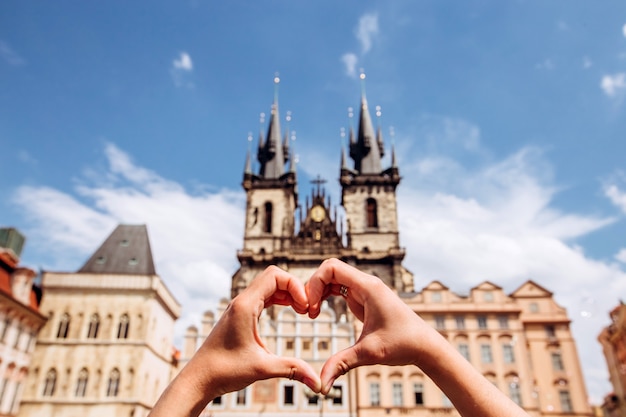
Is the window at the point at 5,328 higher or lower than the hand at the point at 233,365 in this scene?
higher

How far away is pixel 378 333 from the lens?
13.3 ft

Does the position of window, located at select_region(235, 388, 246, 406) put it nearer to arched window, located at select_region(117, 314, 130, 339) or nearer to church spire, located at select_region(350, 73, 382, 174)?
arched window, located at select_region(117, 314, 130, 339)

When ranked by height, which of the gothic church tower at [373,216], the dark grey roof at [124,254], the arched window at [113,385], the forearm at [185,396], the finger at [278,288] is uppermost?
the gothic church tower at [373,216]

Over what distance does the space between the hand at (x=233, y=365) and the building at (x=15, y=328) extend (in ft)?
79.9

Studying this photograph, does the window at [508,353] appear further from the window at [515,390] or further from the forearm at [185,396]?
the forearm at [185,396]

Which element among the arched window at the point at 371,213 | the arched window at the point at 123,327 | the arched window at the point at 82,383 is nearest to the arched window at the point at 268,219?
the arched window at the point at 371,213

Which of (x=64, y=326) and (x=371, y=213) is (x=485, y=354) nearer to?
(x=371, y=213)

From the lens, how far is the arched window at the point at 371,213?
1921 inches

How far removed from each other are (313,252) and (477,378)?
42.7 meters

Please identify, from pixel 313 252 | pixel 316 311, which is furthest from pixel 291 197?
pixel 316 311

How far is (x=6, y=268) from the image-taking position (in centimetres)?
2659

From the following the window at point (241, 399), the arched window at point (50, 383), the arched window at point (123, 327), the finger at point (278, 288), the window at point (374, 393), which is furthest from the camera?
the window at point (374, 393)

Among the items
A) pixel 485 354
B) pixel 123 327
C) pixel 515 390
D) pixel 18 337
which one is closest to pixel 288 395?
pixel 123 327

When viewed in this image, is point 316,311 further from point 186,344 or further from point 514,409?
point 186,344
